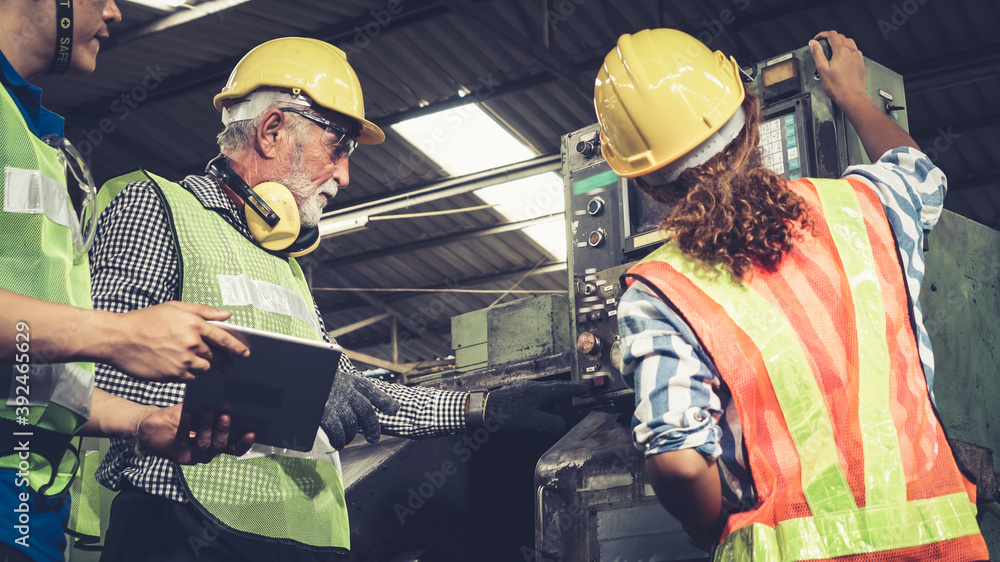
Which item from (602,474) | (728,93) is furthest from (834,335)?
(602,474)

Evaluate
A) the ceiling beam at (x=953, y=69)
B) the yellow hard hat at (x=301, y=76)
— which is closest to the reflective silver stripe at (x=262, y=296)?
the yellow hard hat at (x=301, y=76)

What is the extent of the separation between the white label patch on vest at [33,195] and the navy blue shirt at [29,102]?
109 millimetres

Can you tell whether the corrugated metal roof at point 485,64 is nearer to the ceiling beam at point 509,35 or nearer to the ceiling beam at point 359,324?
the ceiling beam at point 509,35

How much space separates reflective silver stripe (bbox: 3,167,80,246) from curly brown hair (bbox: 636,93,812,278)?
0.91 metres

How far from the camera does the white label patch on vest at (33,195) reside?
125cm

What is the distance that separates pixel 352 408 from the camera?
2059mm

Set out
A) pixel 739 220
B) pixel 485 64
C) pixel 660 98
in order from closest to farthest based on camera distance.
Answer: pixel 739 220, pixel 660 98, pixel 485 64

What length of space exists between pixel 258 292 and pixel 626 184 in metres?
1.14

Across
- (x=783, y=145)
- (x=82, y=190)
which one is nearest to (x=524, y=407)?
(x=783, y=145)

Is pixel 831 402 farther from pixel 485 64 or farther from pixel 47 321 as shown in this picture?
pixel 485 64

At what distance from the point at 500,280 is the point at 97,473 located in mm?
8234

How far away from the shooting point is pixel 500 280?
997 centimetres

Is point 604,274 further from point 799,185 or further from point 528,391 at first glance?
point 799,185

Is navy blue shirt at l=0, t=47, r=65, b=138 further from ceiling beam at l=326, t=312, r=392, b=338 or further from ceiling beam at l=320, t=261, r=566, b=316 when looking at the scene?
ceiling beam at l=326, t=312, r=392, b=338
